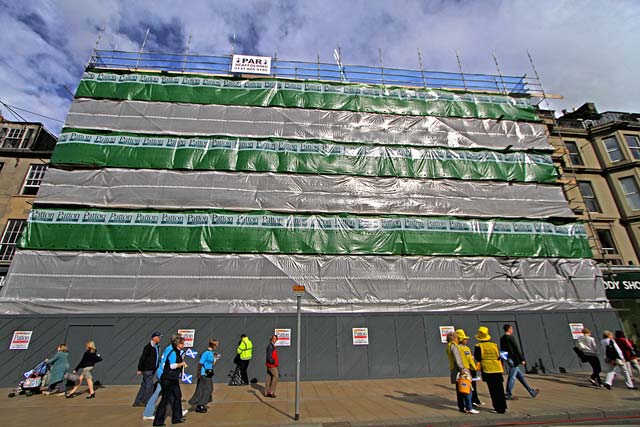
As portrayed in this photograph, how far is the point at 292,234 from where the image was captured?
14195 millimetres

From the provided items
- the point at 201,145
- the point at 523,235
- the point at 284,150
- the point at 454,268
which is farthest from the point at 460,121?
the point at 201,145


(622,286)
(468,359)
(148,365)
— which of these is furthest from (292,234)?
(622,286)

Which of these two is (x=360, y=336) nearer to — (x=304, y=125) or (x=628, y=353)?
(x=628, y=353)

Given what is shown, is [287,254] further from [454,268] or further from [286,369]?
[454,268]

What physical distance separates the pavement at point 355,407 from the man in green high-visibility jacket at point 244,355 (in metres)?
0.62

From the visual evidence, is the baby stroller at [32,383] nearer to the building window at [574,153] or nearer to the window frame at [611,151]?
the building window at [574,153]

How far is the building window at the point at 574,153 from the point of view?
74.0 ft

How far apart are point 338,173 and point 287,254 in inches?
195

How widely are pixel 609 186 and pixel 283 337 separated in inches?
959

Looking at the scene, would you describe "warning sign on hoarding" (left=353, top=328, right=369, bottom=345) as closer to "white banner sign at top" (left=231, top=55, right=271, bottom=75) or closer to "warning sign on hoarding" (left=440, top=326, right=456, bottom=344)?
"warning sign on hoarding" (left=440, top=326, right=456, bottom=344)

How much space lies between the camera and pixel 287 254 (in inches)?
547

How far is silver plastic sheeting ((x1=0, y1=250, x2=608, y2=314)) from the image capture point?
41.2 feet

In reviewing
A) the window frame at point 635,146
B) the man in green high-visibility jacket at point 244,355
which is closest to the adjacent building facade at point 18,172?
the man in green high-visibility jacket at point 244,355

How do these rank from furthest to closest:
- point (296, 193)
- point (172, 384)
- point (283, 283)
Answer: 1. point (296, 193)
2. point (283, 283)
3. point (172, 384)
